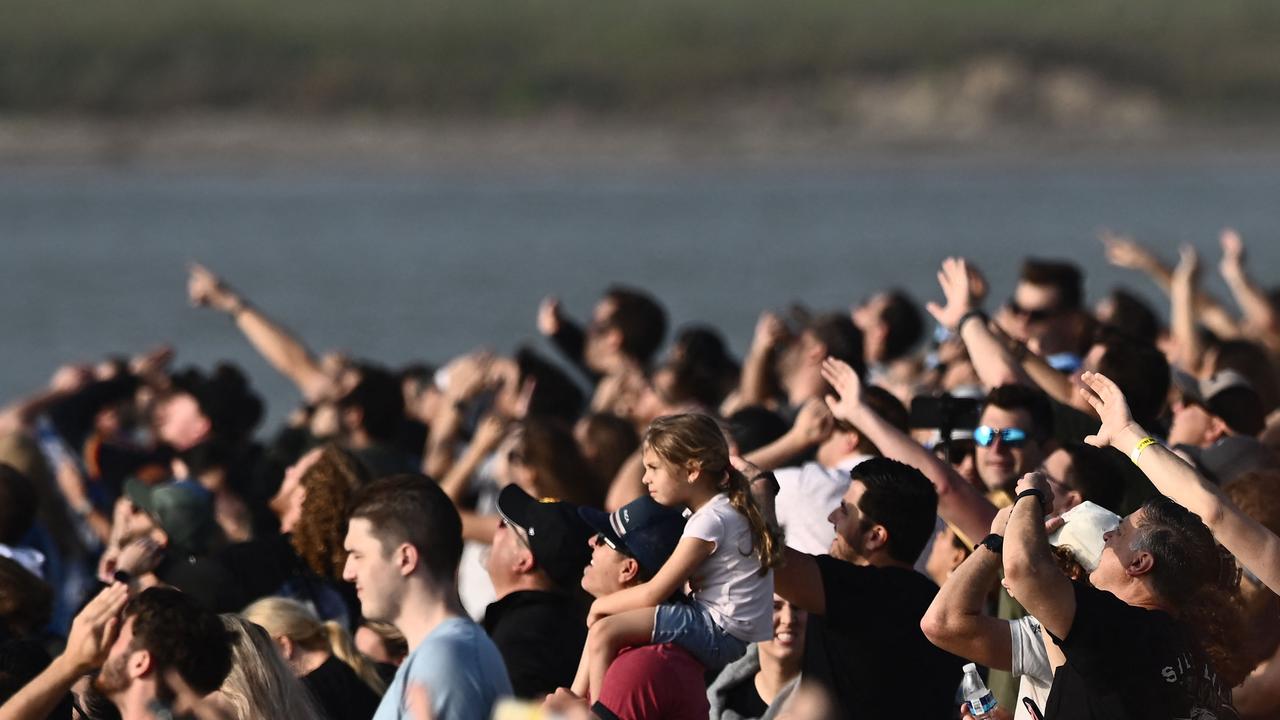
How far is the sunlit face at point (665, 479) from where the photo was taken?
22.4ft

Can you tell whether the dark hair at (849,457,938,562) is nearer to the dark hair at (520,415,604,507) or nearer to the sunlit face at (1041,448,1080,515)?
the sunlit face at (1041,448,1080,515)

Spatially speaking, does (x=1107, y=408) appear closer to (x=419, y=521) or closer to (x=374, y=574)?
(x=419, y=521)

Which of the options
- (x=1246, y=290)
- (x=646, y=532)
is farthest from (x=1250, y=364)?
(x=646, y=532)

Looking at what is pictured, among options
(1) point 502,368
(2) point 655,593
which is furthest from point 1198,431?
(1) point 502,368

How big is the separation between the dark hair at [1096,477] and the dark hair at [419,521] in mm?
2284

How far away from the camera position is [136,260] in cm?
7106

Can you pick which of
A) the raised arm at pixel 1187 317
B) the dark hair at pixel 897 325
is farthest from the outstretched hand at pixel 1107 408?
the dark hair at pixel 897 325

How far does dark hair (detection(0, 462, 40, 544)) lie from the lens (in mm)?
8477

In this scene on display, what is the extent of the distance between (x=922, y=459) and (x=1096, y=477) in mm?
606

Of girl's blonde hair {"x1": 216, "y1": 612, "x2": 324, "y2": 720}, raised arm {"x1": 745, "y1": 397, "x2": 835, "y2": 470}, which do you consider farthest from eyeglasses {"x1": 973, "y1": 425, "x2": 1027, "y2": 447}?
girl's blonde hair {"x1": 216, "y1": 612, "x2": 324, "y2": 720}

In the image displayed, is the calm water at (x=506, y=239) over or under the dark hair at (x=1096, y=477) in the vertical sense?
under

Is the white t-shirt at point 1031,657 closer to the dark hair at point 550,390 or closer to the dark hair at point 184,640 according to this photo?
the dark hair at point 184,640

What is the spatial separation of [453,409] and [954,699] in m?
3.67

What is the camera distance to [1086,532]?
Answer: 657 cm
